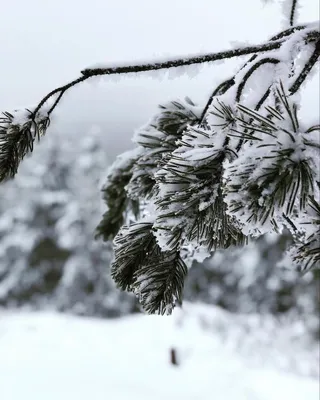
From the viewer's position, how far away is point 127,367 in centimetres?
617

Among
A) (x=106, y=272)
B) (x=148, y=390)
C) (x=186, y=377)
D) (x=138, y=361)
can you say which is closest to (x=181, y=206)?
(x=148, y=390)

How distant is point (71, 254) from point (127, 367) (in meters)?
20.6

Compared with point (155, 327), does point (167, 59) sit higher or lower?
higher

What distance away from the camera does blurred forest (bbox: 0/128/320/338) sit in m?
24.5

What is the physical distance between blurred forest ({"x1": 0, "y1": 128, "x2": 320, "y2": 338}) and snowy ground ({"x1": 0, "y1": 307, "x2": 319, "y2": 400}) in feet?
50.4

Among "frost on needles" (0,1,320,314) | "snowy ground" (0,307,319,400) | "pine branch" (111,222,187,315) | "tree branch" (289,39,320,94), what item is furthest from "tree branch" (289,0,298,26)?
"snowy ground" (0,307,319,400)

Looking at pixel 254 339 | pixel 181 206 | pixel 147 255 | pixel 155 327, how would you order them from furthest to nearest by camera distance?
pixel 254 339
pixel 155 327
pixel 147 255
pixel 181 206

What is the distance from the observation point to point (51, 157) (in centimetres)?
2589

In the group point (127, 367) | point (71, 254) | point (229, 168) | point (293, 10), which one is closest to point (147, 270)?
point (229, 168)

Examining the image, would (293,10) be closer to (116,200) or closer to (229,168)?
(229,168)

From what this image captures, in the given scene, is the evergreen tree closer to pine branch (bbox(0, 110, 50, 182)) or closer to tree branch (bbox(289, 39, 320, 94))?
pine branch (bbox(0, 110, 50, 182))

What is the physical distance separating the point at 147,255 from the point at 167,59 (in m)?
0.62

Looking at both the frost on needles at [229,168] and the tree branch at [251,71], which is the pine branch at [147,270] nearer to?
the frost on needles at [229,168]

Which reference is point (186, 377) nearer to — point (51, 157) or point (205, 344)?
point (205, 344)
